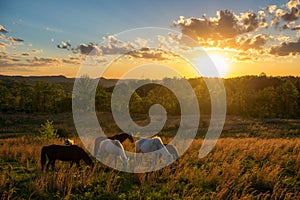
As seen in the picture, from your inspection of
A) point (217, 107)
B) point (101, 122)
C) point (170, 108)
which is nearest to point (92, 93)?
Answer: point (101, 122)

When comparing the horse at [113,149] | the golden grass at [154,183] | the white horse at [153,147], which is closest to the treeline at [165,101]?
the white horse at [153,147]

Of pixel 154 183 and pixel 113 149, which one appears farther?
pixel 113 149

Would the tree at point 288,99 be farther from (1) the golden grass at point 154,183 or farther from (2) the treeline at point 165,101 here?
(1) the golden grass at point 154,183

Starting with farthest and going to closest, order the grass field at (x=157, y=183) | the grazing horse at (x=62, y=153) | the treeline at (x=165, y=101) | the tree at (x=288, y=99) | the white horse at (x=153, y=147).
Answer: the treeline at (x=165, y=101) < the tree at (x=288, y=99) < the white horse at (x=153, y=147) < the grazing horse at (x=62, y=153) < the grass field at (x=157, y=183)

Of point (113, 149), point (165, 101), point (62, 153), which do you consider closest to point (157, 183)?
point (113, 149)

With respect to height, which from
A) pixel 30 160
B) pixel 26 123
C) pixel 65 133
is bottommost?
pixel 26 123

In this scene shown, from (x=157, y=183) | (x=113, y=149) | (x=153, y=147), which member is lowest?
(x=157, y=183)

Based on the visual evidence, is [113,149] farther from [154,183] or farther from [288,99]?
[288,99]

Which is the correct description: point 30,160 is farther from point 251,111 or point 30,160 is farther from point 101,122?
point 251,111

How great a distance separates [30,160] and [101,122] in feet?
155

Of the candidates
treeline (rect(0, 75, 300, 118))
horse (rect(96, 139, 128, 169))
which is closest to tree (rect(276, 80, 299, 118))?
treeline (rect(0, 75, 300, 118))

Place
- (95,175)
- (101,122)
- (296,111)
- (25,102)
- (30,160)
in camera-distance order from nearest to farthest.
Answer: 1. (95,175)
2. (30,160)
3. (101,122)
4. (296,111)
5. (25,102)

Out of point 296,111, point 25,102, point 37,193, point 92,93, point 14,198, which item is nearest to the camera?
point 14,198

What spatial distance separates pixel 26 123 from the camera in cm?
5988
